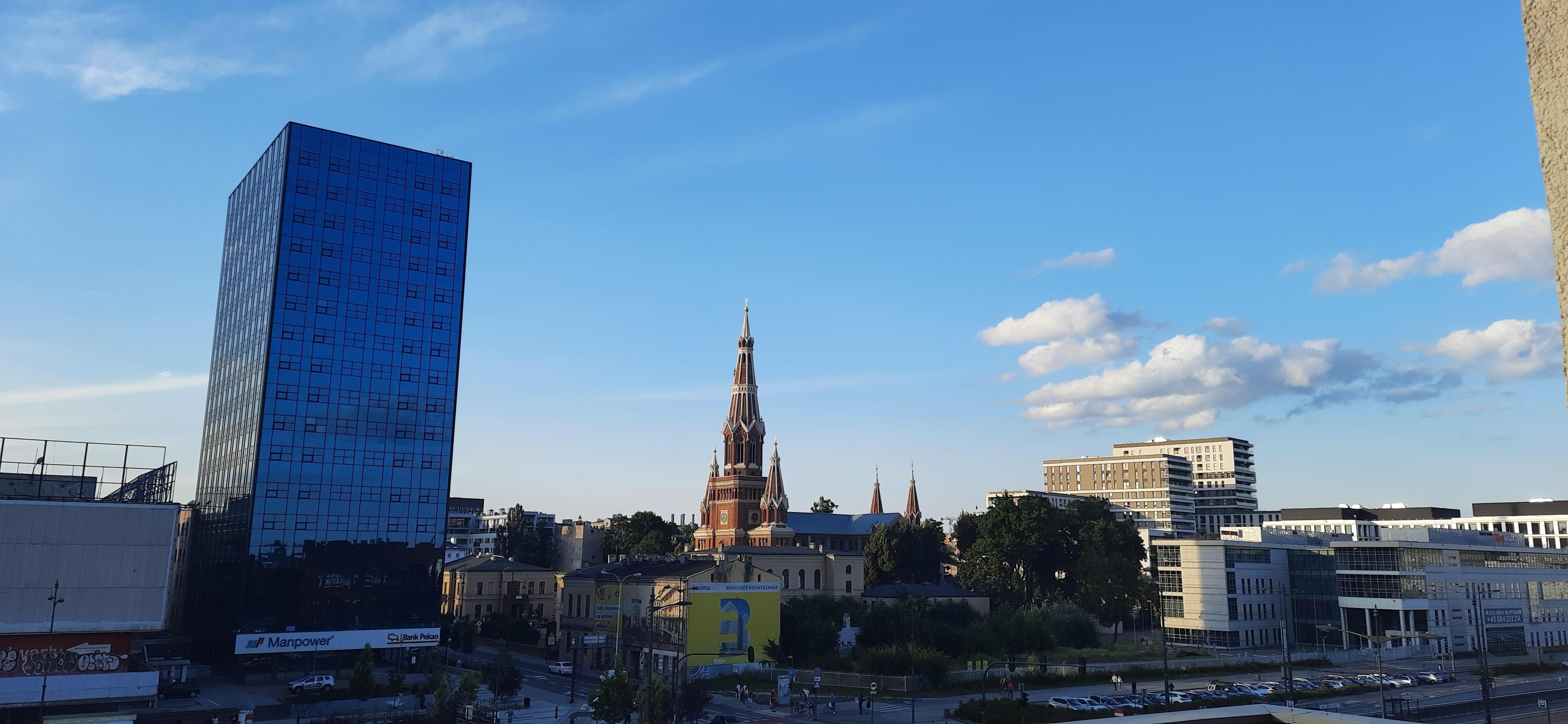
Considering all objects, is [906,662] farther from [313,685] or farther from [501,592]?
[501,592]

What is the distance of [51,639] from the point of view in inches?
2181

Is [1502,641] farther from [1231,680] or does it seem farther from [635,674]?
[635,674]

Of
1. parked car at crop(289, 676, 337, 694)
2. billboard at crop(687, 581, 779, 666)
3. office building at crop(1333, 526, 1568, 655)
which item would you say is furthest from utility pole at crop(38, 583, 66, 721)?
office building at crop(1333, 526, 1568, 655)

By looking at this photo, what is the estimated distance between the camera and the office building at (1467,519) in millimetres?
159625

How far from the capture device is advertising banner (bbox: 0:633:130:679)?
179ft

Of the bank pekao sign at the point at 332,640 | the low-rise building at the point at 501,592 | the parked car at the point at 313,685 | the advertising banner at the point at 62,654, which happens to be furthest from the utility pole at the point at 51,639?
the low-rise building at the point at 501,592

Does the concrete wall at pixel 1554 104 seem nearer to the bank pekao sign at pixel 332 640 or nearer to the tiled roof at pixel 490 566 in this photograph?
the bank pekao sign at pixel 332 640

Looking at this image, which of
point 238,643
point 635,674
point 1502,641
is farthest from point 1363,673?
point 238,643

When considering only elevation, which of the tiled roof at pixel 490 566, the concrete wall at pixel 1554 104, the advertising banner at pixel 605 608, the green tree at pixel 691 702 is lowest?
the green tree at pixel 691 702

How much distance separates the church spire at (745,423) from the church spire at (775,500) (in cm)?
324

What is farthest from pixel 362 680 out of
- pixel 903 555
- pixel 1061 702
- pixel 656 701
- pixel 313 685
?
pixel 903 555

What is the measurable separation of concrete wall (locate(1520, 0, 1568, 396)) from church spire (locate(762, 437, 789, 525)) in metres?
143

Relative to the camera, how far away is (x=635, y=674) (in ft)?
262

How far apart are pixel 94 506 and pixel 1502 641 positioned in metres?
119
